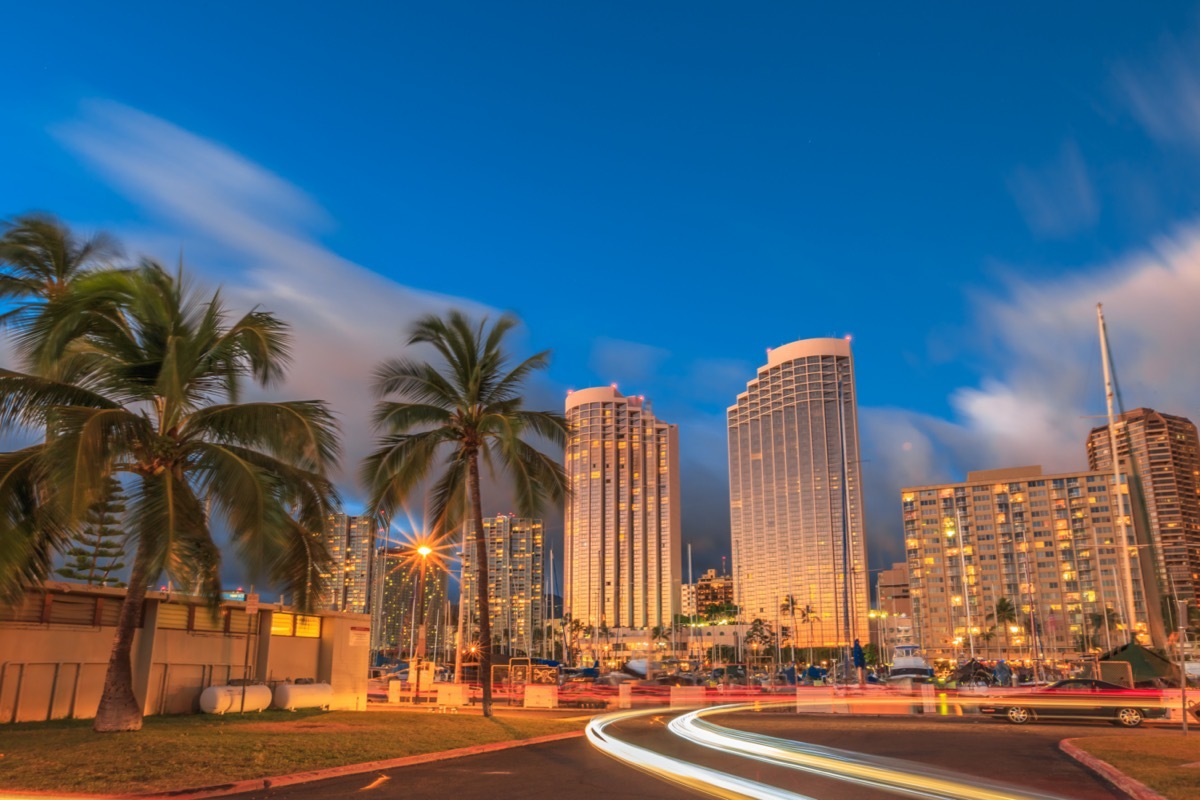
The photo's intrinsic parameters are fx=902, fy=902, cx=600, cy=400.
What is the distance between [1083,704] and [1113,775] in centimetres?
1618

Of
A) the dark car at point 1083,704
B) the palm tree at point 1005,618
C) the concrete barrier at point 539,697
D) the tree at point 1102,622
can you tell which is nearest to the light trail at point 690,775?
the concrete barrier at point 539,697

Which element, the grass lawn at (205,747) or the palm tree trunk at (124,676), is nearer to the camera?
the grass lawn at (205,747)

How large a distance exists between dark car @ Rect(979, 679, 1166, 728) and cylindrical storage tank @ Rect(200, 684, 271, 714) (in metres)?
22.3

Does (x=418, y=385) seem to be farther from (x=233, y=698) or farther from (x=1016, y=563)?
(x=1016, y=563)

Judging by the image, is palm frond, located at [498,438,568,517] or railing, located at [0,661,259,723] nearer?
railing, located at [0,661,259,723]

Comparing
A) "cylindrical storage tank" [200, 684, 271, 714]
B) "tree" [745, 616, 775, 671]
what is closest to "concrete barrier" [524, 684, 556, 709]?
"cylindrical storage tank" [200, 684, 271, 714]

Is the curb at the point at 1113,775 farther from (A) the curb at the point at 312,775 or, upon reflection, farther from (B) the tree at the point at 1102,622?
(B) the tree at the point at 1102,622

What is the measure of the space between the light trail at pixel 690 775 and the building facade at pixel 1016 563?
163 metres

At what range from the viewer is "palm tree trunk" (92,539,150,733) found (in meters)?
17.2

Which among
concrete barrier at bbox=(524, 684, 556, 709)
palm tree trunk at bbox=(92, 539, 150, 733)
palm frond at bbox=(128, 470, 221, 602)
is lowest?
concrete barrier at bbox=(524, 684, 556, 709)

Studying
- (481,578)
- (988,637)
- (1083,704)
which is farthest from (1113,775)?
(988,637)

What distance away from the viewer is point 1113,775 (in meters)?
14.0

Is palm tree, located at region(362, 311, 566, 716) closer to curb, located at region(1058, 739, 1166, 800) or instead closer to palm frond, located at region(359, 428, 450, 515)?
palm frond, located at region(359, 428, 450, 515)

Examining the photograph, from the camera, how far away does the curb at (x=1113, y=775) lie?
11.9m
